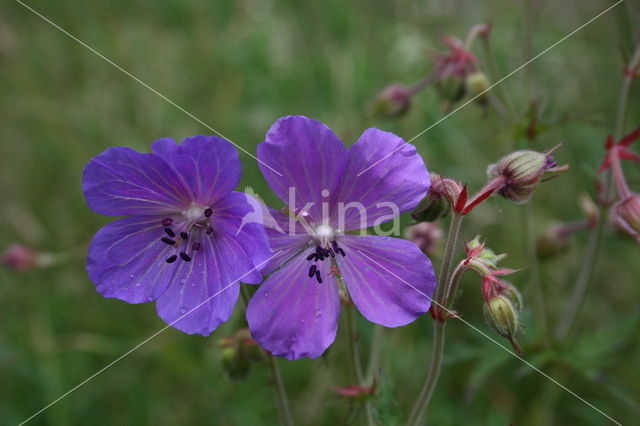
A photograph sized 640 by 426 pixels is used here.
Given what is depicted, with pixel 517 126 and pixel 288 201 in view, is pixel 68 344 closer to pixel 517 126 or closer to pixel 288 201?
pixel 288 201

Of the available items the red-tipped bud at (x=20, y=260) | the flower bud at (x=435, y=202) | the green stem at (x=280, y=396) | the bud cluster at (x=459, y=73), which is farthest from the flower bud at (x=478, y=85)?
the red-tipped bud at (x=20, y=260)

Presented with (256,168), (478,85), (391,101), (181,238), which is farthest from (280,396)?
(256,168)

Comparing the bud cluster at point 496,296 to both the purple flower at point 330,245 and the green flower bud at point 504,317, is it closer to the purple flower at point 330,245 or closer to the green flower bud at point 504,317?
the green flower bud at point 504,317

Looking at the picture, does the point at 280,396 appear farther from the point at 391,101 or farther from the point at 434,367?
the point at 391,101

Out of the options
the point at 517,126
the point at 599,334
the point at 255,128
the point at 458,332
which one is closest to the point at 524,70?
the point at 517,126

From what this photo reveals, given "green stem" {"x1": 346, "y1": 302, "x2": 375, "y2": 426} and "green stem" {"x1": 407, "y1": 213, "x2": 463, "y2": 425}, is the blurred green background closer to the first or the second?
"green stem" {"x1": 346, "y1": 302, "x2": 375, "y2": 426}
